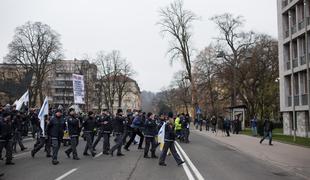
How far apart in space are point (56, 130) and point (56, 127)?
5.1 inches

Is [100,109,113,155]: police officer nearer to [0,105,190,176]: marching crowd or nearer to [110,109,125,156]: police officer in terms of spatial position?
[0,105,190,176]: marching crowd

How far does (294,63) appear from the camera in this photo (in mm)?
42312

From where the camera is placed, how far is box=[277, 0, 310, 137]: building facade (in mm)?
39312

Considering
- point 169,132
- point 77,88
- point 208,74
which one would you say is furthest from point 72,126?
point 208,74

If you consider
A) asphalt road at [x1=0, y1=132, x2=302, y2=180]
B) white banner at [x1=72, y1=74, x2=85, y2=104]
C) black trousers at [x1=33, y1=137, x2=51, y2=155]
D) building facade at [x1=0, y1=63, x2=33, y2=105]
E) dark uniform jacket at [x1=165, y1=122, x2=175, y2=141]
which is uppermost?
building facade at [x1=0, y1=63, x2=33, y2=105]

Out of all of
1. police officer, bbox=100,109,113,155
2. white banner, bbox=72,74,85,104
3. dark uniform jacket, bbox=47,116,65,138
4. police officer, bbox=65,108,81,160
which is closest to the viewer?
dark uniform jacket, bbox=47,116,65,138

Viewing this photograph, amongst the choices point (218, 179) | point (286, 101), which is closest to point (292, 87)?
point (286, 101)

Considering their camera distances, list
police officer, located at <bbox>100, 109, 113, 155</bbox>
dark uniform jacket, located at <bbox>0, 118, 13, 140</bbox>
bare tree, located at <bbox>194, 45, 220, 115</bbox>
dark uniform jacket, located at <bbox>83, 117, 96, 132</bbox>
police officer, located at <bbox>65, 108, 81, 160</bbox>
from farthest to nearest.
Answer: bare tree, located at <bbox>194, 45, 220, 115</bbox> < police officer, located at <bbox>100, 109, 113, 155</bbox> < dark uniform jacket, located at <bbox>83, 117, 96, 132</bbox> < police officer, located at <bbox>65, 108, 81, 160</bbox> < dark uniform jacket, located at <bbox>0, 118, 13, 140</bbox>

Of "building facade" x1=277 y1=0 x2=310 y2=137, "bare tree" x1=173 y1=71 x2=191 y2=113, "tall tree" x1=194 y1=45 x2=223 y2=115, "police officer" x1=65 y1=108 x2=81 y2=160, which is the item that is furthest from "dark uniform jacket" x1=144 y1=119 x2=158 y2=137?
"bare tree" x1=173 y1=71 x2=191 y2=113

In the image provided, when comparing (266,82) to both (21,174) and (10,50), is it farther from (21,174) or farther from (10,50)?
(21,174)

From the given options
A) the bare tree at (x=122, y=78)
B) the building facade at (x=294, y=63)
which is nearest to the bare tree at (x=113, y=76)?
the bare tree at (x=122, y=78)

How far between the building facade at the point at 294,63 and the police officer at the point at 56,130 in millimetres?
25966

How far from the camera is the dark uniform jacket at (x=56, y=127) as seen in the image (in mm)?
15593

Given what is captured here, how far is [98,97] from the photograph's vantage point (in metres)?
84.8
